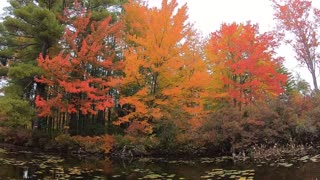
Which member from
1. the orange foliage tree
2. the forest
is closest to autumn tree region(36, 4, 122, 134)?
the forest

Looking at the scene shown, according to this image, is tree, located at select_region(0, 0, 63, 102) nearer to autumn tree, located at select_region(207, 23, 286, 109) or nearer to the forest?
the forest

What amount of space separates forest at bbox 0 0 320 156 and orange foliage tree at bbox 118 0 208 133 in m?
0.06

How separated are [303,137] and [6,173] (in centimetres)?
1495

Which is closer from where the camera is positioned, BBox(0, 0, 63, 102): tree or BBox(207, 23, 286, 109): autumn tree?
BBox(0, 0, 63, 102): tree

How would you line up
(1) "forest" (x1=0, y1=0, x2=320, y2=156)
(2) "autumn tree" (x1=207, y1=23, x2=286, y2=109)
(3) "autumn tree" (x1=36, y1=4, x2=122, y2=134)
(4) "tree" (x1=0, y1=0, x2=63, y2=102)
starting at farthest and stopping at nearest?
(2) "autumn tree" (x1=207, y1=23, x2=286, y2=109), (4) "tree" (x1=0, y1=0, x2=63, y2=102), (3) "autumn tree" (x1=36, y1=4, x2=122, y2=134), (1) "forest" (x1=0, y1=0, x2=320, y2=156)

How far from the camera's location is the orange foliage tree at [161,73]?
1883cm

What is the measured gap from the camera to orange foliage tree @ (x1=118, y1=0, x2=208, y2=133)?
18.8 metres

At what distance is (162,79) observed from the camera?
20.0 meters

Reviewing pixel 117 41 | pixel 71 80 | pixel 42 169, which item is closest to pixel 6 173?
pixel 42 169

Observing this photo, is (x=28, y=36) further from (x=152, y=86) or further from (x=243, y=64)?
(x=243, y=64)

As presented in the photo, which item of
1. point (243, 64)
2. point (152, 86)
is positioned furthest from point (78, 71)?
point (243, 64)

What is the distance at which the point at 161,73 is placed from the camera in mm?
19609

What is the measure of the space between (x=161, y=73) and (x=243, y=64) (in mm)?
5370

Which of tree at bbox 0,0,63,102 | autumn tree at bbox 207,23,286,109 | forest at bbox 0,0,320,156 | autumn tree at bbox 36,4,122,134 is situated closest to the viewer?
forest at bbox 0,0,320,156
